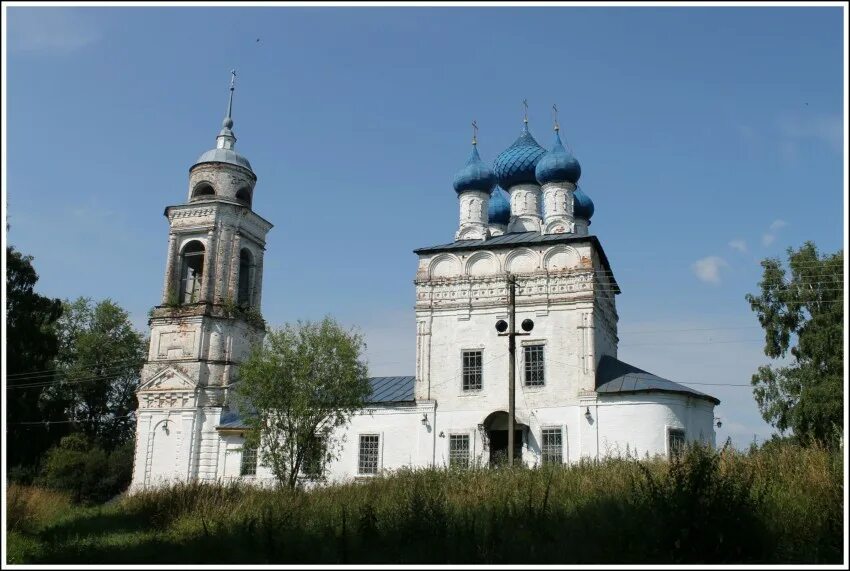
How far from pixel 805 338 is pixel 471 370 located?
479 inches

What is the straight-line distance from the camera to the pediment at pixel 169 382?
2595 cm

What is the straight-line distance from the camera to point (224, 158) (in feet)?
94.4

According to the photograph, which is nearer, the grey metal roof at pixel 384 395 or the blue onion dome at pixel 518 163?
the grey metal roof at pixel 384 395

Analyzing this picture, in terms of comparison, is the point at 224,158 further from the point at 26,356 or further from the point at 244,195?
the point at 26,356

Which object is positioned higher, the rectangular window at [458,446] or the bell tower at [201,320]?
the bell tower at [201,320]

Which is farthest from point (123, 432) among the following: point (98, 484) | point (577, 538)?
point (577, 538)

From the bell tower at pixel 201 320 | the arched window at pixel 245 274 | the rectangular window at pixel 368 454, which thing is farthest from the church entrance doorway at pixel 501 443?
the arched window at pixel 245 274

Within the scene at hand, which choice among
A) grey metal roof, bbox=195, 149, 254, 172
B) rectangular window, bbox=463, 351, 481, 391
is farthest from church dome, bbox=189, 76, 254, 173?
rectangular window, bbox=463, 351, 481, 391

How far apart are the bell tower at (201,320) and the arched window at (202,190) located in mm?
29

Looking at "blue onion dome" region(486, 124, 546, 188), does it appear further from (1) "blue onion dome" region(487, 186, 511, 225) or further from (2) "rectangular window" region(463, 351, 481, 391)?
(2) "rectangular window" region(463, 351, 481, 391)

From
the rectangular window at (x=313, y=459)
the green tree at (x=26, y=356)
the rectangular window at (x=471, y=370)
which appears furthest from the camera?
the green tree at (x=26, y=356)

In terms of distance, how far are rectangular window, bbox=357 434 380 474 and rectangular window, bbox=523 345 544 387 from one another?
4.89 m

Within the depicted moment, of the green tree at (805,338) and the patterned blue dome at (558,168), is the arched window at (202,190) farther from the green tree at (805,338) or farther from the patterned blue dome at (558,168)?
the green tree at (805,338)

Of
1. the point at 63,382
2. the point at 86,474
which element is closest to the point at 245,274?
the point at 86,474
